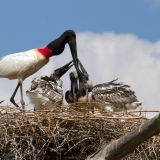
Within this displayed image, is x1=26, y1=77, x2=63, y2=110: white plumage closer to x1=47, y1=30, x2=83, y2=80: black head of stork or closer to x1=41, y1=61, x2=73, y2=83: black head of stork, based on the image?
x1=41, y1=61, x2=73, y2=83: black head of stork

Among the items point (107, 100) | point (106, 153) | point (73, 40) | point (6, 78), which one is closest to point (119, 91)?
point (107, 100)

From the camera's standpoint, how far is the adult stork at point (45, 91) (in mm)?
9125

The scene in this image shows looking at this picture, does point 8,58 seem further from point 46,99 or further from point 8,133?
point 8,133

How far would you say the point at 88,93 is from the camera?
9484 mm

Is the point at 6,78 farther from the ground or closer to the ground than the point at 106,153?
farther from the ground

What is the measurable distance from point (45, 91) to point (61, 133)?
229cm

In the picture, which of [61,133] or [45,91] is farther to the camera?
[45,91]

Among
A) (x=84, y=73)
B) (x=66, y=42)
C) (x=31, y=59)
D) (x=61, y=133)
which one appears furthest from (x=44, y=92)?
(x=61, y=133)

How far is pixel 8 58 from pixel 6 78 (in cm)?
28

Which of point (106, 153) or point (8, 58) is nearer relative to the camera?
point (106, 153)

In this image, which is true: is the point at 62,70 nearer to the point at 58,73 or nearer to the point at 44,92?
the point at 58,73

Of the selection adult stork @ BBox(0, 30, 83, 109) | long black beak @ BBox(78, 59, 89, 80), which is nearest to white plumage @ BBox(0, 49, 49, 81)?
adult stork @ BBox(0, 30, 83, 109)

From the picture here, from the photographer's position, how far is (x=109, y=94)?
31.2 ft

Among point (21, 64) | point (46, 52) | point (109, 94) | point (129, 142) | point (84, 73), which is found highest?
point (46, 52)
